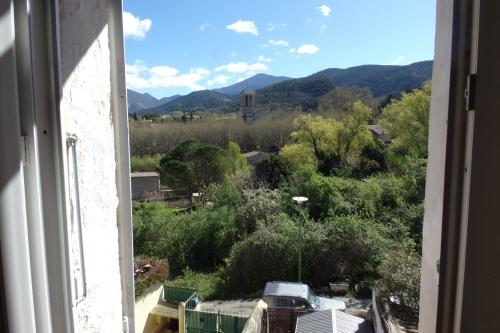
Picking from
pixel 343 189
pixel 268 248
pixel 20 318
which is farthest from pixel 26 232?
pixel 343 189

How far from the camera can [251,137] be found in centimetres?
1984

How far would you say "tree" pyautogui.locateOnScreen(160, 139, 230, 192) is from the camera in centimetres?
1388

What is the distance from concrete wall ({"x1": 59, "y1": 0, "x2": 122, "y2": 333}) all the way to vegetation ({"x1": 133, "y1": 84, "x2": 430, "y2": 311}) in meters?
4.99

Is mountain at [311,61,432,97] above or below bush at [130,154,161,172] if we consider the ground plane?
above

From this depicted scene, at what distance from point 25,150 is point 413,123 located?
1306 centimetres

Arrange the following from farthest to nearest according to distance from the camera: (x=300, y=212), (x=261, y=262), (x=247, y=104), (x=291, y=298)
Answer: (x=247, y=104) < (x=300, y=212) < (x=261, y=262) < (x=291, y=298)

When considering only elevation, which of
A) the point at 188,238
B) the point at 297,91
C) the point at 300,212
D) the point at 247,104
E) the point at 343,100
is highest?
the point at 297,91

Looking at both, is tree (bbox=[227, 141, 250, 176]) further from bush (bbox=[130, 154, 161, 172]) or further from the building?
bush (bbox=[130, 154, 161, 172])

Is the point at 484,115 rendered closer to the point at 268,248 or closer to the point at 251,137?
the point at 268,248

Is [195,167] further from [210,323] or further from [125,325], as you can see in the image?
[125,325]

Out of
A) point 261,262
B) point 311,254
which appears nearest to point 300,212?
point 311,254

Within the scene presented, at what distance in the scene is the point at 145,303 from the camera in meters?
4.38

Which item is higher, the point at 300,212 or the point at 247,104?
the point at 247,104

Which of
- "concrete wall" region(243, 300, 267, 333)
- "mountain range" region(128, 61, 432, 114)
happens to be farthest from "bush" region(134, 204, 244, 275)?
"mountain range" region(128, 61, 432, 114)
